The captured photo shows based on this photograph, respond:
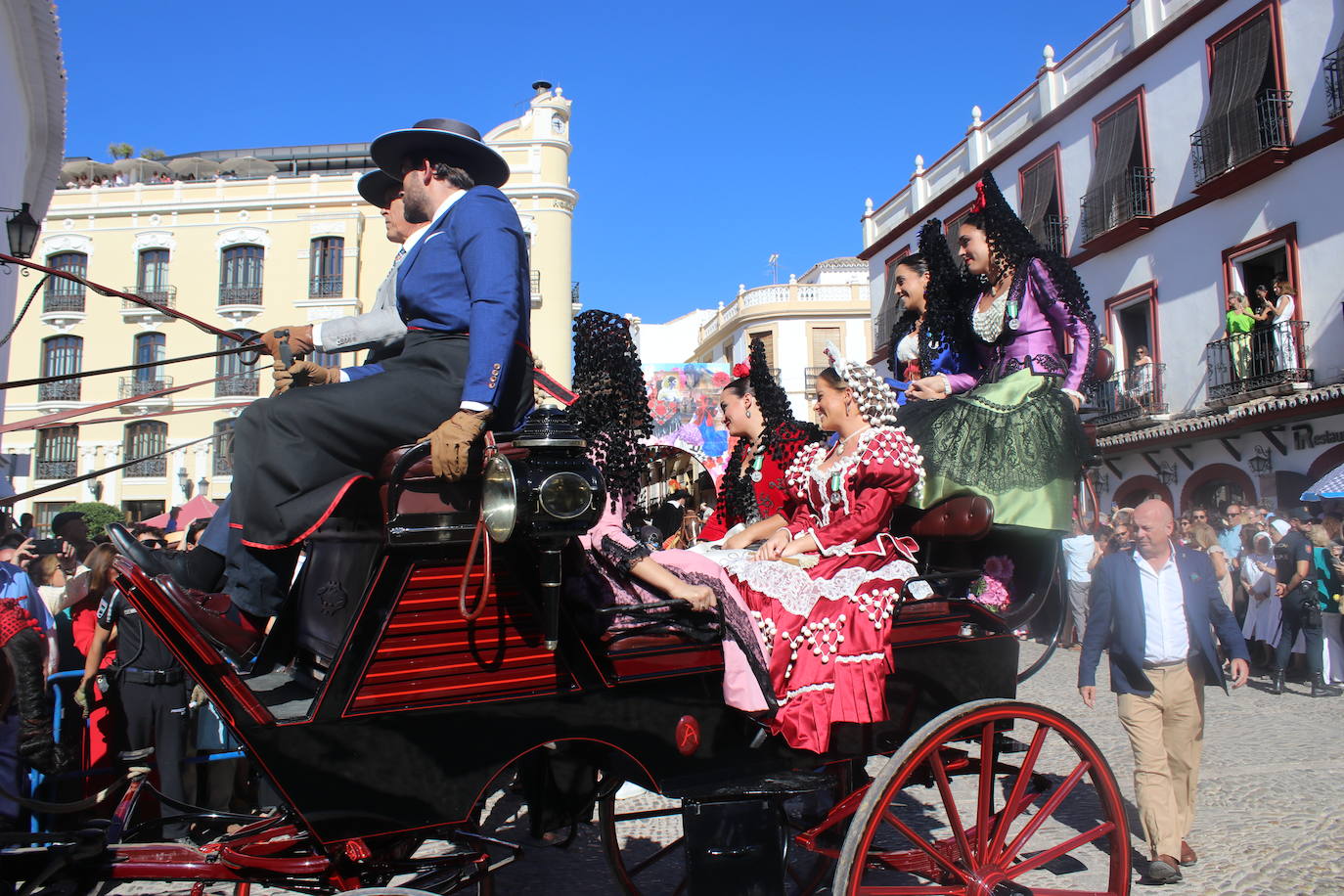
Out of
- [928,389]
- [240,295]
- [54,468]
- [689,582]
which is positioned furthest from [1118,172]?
[54,468]

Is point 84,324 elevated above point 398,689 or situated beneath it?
elevated above

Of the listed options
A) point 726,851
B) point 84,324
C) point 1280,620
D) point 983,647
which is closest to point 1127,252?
point 1280,620

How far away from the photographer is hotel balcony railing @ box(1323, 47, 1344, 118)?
44.7ft

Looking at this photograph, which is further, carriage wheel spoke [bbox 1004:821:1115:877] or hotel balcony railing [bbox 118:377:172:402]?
hotel balcony railing [bbox 118:377:172:402]

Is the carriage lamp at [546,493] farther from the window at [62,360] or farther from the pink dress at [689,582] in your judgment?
the window at [62,360]

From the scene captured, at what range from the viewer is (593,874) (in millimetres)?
4930

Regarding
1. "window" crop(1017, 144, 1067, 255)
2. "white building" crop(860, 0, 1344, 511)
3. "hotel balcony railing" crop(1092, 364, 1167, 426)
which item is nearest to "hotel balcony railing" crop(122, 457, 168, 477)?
"white building" crop(860, 0, 1344, 511)

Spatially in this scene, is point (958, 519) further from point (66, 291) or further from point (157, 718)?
point (66, 291)

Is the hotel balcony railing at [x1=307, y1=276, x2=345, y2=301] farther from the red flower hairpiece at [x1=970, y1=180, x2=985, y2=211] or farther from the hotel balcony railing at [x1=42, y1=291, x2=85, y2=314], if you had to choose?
the red flower hairpiece at [x1=970, y1=180, x2=985, y2=211]

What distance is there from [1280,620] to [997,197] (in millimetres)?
8206

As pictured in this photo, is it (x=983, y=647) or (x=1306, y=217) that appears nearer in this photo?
(x=983, y=647)

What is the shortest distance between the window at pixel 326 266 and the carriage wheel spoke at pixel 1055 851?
29474 mm

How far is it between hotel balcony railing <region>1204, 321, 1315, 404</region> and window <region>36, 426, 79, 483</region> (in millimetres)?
29314

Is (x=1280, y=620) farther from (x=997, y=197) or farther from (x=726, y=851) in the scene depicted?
(x=726, y=851)
